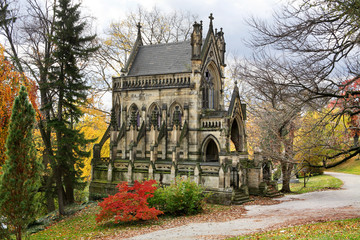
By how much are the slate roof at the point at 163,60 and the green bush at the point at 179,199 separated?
36.7 ft

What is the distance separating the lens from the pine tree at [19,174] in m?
12.2

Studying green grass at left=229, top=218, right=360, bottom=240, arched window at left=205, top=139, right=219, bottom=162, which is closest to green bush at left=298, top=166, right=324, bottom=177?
green grass at left=229, top=218, right=360, bottom=240

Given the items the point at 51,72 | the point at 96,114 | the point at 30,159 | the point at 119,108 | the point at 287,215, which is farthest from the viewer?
the point at 96,114

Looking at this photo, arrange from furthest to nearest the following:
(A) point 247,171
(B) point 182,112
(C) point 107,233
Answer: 1. (B) point 182,112
2. (A) point 247,171
3. (C) point 107,233

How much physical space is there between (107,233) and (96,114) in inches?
826

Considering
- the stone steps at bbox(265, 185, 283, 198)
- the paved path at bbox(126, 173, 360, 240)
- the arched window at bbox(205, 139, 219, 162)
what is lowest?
the paved path at bbox(126, 173, 360, 240)

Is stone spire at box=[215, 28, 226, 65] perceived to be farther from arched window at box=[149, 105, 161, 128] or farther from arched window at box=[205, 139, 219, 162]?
arched window at box=[205, 139, 219, 162]

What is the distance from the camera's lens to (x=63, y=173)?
909 inches

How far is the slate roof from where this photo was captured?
28.7m

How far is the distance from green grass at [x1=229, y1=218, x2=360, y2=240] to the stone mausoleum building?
976cm

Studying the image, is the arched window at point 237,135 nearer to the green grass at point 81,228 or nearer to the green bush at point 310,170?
the green bush at point 310,170

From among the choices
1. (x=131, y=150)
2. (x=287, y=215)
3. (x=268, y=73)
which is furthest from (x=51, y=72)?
(x=287, y=215)

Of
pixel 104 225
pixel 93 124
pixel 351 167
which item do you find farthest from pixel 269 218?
pixel 351 167

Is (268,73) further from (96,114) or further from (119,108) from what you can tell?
(96,114)
